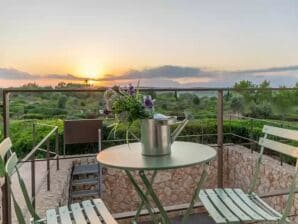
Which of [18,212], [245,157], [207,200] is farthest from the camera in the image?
[245,157]

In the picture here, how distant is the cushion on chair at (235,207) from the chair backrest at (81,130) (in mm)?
3129

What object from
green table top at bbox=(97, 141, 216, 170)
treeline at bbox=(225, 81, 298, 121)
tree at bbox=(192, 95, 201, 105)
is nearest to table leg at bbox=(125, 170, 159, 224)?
green table top at bbox=(97, 141, 216, 170)

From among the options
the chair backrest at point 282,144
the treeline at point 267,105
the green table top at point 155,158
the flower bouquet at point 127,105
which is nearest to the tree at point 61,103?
the treeline at point 267,105

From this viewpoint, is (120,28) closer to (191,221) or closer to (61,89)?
(191,221)

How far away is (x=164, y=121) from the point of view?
1.56 meters

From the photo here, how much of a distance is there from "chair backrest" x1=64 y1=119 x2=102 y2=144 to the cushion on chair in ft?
10.3

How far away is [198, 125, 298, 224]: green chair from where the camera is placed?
149 centimetres

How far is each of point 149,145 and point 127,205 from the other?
3712 millimetres

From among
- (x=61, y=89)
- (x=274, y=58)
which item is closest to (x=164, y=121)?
(x=61, y=89)

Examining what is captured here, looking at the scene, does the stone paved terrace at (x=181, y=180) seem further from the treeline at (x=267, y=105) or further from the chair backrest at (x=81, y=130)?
the treeline at (x=267, y=105)

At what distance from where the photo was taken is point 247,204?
5.54 feet

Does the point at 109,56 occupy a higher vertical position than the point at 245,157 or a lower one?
higher

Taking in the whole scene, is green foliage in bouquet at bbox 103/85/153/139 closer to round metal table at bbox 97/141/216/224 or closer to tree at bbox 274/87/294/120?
round metal table at bbox 97/141/216/224

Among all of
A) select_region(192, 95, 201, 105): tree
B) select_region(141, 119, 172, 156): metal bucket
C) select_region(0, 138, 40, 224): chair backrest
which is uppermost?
select_region(192, 95, 201, 105): tree
